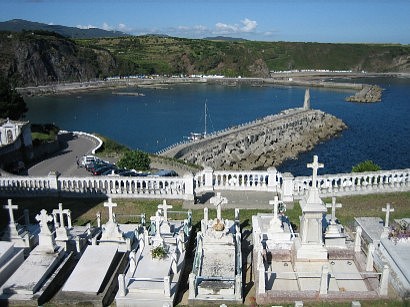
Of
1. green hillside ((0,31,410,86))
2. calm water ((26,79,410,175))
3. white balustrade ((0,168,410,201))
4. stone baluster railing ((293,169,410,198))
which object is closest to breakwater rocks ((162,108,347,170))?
calm water ((26,79,410,175))

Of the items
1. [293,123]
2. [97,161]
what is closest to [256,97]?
[293,123]

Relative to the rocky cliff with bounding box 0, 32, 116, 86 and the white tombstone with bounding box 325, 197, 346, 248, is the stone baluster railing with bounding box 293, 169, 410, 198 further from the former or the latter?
the rocky cliff with bounding box 0, 32, 116, 86

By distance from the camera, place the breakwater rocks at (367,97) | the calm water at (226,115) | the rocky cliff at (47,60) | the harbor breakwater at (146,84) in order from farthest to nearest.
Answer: the rocky cliff at (47,60) → the harbor breakwater at (146,84) → the breakwater rocks at (367,97) → the calm water at (226,115)

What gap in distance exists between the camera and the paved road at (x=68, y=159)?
2923 centimetres

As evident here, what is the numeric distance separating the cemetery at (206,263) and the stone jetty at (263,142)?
97.0 feet

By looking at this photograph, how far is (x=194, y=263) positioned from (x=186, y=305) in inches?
54.9

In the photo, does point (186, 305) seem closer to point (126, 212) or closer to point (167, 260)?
point (167, 260)

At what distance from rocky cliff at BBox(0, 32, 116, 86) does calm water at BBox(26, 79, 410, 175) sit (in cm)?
2435

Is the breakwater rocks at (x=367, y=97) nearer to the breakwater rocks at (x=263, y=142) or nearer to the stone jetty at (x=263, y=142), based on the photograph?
the breakwater rocks at (x=263, y=142)

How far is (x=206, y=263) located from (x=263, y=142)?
4897 centimetres

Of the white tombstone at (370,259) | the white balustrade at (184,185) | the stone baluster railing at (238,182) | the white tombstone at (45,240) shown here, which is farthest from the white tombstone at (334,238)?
the white tombstone at (45,240)

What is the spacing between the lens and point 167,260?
1228 centimetres

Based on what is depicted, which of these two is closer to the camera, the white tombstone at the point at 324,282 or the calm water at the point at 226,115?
the white tombstone at the point at 324,282

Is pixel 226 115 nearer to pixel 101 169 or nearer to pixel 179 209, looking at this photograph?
pixel 101 169
